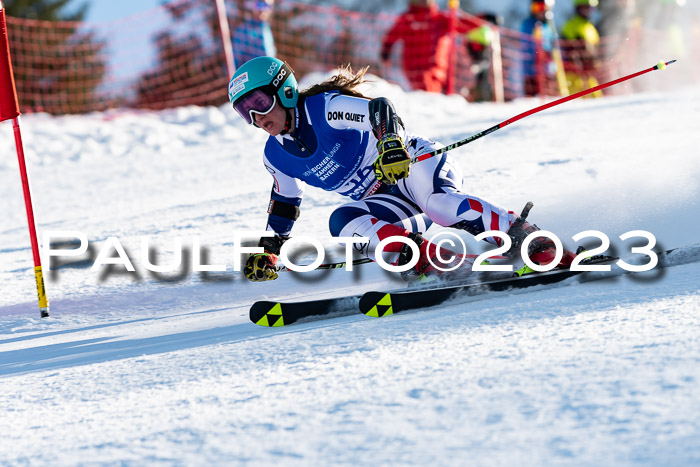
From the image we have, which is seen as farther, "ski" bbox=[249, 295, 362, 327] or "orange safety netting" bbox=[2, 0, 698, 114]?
"orange safety netting" bbox=[2, 0, 698, 114]

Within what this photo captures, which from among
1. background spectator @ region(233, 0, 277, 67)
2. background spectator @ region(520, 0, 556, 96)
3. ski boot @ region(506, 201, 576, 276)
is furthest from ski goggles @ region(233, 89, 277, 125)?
background spectator @ region(520, 0, 556, 96)

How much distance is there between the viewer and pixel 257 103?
3.33 meters

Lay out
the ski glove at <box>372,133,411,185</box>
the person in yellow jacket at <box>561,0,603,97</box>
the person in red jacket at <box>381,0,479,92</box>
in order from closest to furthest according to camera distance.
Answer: the ski glove at <box>372,133,411,185</box>
the person in red jacket at <box>381,0,479,92</box>
the person in yellow jacket at <box>561,0,603,97</box>

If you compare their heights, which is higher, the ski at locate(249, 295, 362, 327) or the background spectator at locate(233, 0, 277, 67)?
the background spectator at locate(233, 0, 277, 67)

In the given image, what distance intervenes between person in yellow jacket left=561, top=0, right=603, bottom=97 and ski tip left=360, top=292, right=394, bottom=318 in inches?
407

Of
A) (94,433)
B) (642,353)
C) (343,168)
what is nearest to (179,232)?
(343,168)

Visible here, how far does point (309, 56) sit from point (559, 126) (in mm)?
13326

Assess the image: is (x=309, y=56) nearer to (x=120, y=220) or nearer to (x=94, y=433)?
(x=120, y=220)

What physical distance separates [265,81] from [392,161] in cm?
66

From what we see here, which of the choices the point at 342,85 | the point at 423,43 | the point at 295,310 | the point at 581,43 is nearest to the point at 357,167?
the point at 342,85

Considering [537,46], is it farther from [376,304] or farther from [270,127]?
[376,304]

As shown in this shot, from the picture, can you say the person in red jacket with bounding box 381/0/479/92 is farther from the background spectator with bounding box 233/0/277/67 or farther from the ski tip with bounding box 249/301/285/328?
the ski tip with bounding box 249/301/285/328

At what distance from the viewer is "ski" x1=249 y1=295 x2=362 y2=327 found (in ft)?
10.1

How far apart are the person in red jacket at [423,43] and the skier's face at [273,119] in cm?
841
